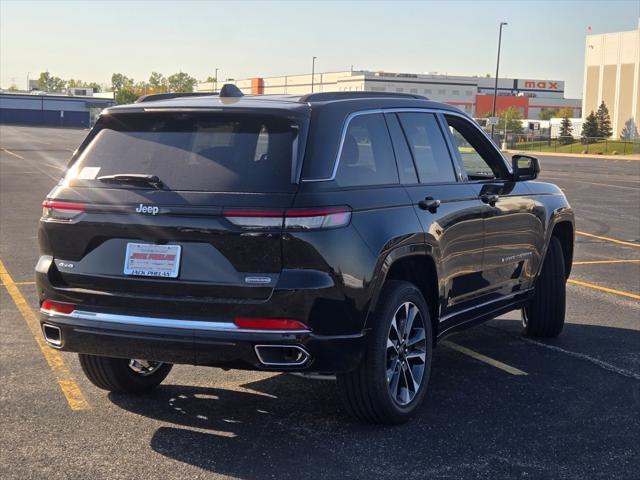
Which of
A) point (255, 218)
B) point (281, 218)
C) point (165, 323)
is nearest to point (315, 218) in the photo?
point (281, 218)

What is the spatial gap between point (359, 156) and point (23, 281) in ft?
19.5

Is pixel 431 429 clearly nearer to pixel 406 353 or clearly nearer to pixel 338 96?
pixel 406 353

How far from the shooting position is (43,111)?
555 ft

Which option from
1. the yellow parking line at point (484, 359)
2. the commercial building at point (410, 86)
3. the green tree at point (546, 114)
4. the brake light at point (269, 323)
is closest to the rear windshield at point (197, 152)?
the brake light at point (269, 323)

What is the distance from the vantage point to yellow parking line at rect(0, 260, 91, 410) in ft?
19.1

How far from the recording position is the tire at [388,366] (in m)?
5.08

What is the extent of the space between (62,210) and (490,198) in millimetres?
2904

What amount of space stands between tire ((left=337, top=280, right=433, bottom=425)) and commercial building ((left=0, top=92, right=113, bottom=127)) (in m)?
165

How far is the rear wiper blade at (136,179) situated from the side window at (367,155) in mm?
940

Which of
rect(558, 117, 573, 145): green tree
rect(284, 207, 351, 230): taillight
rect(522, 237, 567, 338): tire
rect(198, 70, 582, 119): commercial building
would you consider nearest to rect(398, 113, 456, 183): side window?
rect(284, 207, 351, 230): taillight

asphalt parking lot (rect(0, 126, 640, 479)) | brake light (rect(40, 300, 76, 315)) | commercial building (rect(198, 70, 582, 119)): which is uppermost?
commercial building (rect(198, 70, 582, 119))

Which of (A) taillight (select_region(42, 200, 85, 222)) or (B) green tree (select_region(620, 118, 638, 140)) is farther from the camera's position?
(B) green tree (select_region(620, 118, 638, 140))

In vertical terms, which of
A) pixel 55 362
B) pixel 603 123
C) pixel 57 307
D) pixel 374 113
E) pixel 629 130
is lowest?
pixel 55 362

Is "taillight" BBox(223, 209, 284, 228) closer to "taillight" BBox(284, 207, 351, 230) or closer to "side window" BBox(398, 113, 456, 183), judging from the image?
"taillight" BBox(284, 207, 351, 230)
